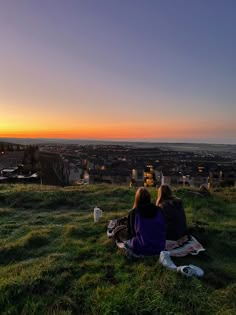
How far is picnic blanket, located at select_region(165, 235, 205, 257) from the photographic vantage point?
5.40 meters

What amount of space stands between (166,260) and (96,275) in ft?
3.28

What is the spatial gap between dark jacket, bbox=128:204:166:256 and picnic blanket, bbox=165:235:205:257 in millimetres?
237

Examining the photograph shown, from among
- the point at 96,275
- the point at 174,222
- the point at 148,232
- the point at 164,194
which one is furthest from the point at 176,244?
the point at 96,275

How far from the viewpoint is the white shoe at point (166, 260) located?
471cm

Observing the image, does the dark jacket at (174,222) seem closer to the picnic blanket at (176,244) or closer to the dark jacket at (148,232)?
the picnic blanket at (176,244)

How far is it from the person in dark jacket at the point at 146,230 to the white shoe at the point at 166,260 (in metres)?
0.26

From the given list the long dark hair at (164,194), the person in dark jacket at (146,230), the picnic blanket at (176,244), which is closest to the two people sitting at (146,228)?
the person in dark jacket at (146,230)

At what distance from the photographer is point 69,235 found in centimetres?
680

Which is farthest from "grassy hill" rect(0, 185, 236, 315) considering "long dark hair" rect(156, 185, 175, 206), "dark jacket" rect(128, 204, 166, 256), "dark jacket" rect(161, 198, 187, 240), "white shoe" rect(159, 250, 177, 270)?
"long dark hair" rect(156, 185, 175, 206)

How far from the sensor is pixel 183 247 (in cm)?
559

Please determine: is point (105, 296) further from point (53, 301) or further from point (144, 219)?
point (144, 219)

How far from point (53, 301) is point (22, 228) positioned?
12.9 ft

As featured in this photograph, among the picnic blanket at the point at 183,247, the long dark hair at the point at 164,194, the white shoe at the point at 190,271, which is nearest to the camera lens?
the white shoe at the point at 190,271

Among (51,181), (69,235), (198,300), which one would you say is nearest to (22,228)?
(69,235)
